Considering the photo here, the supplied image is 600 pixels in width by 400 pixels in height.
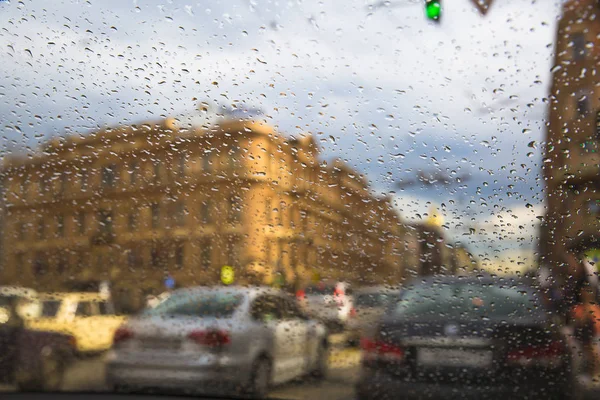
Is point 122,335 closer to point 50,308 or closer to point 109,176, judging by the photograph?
point 50,308

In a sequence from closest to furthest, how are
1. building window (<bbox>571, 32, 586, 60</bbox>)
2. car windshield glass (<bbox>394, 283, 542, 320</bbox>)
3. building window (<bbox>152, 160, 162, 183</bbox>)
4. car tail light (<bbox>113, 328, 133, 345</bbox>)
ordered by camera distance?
building window (<bbox>571, 32, 586, 60</bbox>) < car windshield glass (<bbox>394, 283, 542, 320</bbox>) < car tail light (<bbox>113, 328, 133, 345</bbox>) < building window (<bbox>152, 160, 162, 183</bbox>)

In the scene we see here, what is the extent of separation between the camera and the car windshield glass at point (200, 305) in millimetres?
3396

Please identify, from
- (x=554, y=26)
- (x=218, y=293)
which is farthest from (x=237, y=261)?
(x=554, y=26)

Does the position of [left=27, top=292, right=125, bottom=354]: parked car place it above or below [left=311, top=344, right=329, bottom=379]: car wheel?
above

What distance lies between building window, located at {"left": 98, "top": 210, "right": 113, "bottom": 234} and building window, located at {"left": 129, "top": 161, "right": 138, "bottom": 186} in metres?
0.27

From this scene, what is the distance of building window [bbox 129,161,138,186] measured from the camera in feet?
12.6

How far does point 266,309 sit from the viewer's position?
3.36 meters

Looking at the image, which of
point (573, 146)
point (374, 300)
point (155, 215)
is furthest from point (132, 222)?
point (573, 146)

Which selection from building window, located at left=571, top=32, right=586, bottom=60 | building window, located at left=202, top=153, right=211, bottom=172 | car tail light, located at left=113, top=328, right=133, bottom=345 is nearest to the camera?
building window, located at left=571, top=32, right=586, bottom=60

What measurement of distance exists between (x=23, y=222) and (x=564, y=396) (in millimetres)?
3543

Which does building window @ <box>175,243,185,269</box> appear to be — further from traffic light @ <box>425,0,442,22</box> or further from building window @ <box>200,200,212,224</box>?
traffic light @ <box>425,0,442,22</box>

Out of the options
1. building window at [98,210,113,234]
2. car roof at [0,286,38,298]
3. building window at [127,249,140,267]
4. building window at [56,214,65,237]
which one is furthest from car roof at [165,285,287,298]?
car roof at [0,286,38,298]

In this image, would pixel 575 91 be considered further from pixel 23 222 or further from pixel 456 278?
pixel 23 222

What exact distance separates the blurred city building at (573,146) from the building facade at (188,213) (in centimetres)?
86
